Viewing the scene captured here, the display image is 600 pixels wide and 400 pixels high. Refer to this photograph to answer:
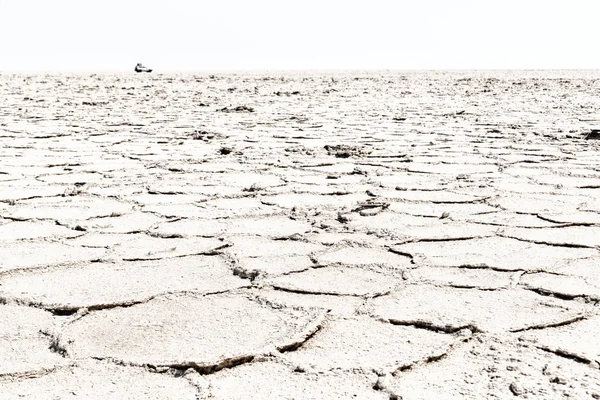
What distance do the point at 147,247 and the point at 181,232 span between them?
16 cm

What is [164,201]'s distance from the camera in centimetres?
250

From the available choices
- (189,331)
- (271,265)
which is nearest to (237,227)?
(271,265)

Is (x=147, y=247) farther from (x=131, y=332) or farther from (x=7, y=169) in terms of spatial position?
(x=7, y=169)

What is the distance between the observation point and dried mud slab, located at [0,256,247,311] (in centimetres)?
151

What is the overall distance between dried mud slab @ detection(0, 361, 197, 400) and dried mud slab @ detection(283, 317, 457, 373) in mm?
191

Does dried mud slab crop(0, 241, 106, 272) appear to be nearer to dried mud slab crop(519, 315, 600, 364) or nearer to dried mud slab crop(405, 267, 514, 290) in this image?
dried mud slab crop(405, 267, 514, 290)

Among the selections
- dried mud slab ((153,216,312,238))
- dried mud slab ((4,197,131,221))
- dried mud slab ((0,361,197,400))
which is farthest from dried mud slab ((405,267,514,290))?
dried mud slab ((4,197,131,221))

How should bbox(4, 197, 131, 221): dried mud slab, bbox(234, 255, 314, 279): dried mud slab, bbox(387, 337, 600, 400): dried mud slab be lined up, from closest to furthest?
bbox(387, 337, 600, 400): dried mud slab
bbox(234, 255, 314, 279): dried mud slab
bbox(4, 197, 131, 221): dried mud slab

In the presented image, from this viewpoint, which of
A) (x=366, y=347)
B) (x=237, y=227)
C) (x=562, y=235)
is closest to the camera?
(x=366, y=347)

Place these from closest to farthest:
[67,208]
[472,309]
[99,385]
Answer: [99,385] → [472,309] → [67,208]

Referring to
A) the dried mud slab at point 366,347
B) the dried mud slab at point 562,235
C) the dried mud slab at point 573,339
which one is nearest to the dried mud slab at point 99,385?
the dried mud slab at point 366,347

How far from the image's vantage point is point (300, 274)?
168 cm

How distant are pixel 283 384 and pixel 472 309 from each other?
1.45 feet

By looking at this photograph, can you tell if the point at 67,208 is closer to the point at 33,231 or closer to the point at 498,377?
the point at 33,231
